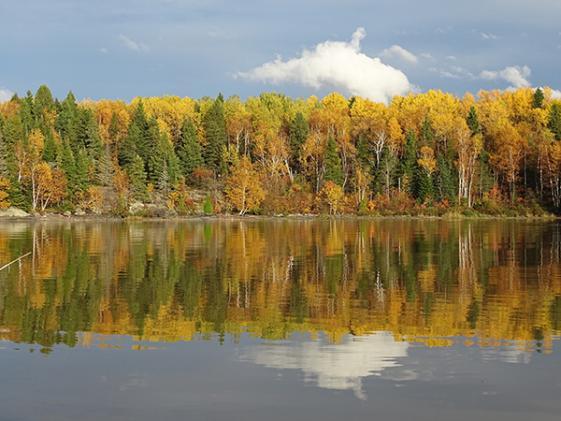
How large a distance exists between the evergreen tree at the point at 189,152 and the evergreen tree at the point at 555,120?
201 feet

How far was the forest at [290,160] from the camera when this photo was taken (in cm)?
10644

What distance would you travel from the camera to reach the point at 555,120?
117562mm

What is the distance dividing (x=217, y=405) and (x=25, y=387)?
3.51 meters

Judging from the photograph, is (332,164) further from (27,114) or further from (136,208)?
(27,114)

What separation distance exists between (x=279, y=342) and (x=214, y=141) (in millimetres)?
111811

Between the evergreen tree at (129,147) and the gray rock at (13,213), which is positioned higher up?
the evergreen tree at (129,147)

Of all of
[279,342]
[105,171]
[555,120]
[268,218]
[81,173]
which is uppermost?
[555,120]

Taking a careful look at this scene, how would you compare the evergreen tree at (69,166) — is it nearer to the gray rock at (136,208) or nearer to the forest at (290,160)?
the forest at (290,160)

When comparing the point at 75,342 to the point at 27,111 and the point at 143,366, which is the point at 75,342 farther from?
the point at 27,111

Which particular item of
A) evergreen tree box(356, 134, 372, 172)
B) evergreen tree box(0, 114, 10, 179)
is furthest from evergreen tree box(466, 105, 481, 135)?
evergreen tree box(0, 114, 10, 179)

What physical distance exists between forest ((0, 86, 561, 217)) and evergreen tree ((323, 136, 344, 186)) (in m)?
0.21

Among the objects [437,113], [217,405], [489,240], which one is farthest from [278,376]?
[437,113]

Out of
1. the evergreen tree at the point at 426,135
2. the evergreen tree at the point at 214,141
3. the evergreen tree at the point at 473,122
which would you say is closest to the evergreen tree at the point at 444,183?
the evergreen tree at the point at 426,135

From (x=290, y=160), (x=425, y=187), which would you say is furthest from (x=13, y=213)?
(x=425, y=187)
